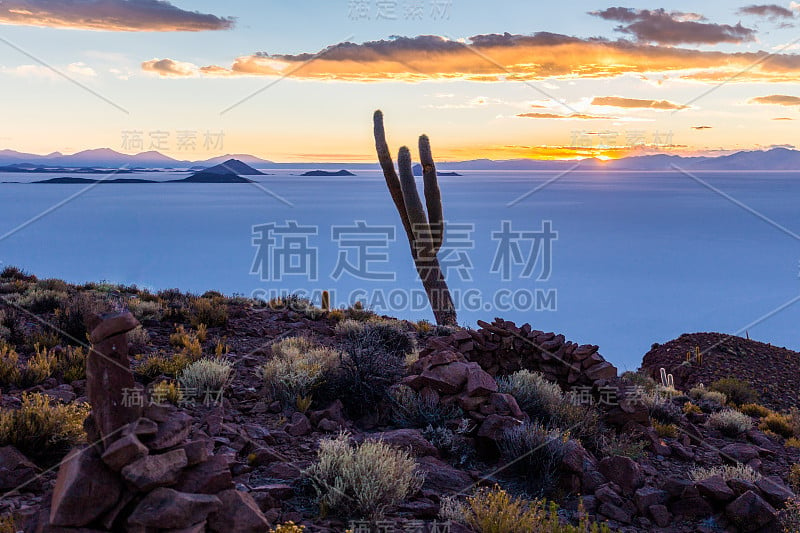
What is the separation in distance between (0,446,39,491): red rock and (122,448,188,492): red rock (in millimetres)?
1835

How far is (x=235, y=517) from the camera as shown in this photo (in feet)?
14.5

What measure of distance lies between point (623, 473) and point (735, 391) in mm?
13031

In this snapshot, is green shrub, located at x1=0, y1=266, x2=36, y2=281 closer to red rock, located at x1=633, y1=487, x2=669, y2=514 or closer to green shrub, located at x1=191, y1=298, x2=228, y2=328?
green shrub, located at x1=191, y1=298, x2=228, y2=328

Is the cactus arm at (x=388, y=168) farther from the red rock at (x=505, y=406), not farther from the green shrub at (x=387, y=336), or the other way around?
the red rock at (x=505, y=406)

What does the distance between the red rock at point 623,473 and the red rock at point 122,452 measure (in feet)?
16.8

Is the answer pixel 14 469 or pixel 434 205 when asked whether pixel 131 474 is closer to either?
pixel 14 469

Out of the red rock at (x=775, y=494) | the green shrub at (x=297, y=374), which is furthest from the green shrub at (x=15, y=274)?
the red rock at (x=775, y=494)

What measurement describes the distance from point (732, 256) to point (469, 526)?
20020 cm

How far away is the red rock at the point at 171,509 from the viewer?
4109 mm

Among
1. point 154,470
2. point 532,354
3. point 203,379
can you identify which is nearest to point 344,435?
point 203,379

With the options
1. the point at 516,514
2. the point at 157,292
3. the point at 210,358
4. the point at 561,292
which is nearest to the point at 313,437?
the point at 516,514

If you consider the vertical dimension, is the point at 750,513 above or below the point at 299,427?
below

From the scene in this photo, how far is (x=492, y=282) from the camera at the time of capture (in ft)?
570

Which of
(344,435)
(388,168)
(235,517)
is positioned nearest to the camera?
(235,517)
